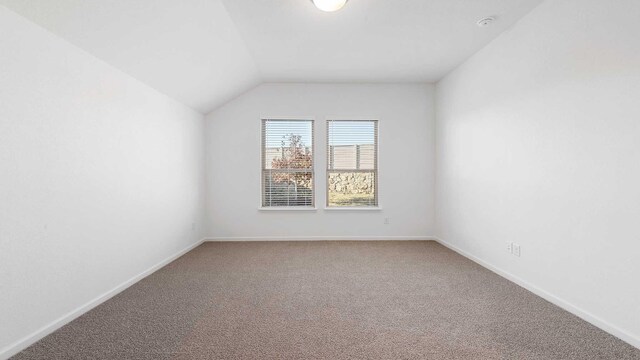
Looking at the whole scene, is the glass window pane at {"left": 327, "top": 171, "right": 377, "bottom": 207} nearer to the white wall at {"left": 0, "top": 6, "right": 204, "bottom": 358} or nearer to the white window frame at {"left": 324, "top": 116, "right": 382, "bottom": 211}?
the white window frame at {"left": 324, "top": 116, "right": 382, "bottom": 211}

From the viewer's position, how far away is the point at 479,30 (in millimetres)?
3145

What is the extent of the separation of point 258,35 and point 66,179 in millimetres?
2361

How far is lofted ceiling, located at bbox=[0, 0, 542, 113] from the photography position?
2.22 m

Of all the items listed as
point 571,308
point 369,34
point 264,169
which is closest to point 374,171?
point 264,169

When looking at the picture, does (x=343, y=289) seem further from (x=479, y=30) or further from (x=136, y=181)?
(x=479, y=30)

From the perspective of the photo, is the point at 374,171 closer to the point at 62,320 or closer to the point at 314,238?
the point at 314,238

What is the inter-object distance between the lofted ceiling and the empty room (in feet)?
0.07

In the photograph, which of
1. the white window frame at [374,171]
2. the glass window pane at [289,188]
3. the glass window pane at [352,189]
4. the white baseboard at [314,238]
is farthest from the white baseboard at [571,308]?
the glass window pane at [289,188]

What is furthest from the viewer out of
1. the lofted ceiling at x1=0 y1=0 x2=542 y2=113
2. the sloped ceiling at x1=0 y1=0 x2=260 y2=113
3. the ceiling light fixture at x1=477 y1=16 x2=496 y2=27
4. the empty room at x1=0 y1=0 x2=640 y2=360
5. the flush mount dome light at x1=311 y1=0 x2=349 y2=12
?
the ceiling light fixture at x1=477 y1=16 x2=496 y2=27

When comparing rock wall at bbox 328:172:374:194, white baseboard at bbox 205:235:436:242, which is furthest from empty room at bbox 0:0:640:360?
rock wall at bbox 328:172:374:194

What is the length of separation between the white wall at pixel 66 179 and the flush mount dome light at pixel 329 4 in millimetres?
2020

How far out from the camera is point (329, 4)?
8.57ft

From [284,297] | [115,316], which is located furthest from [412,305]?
[115,316]

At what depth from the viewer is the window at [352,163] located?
Result: 16.7ft
